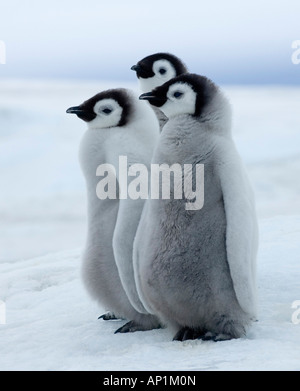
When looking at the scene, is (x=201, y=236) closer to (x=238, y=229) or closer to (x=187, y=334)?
(x=238, y=229)

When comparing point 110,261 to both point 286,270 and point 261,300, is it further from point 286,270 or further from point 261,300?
point 286,270

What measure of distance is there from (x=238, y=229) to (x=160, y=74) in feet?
4.15

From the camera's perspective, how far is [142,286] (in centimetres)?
283

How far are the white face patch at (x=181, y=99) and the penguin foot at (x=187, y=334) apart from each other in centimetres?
76

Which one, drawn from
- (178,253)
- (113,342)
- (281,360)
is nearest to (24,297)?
(113,342)

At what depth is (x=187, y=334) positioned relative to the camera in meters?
2.81

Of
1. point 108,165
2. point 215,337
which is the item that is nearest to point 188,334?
point 215,337

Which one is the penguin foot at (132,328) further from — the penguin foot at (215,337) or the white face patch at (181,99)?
the white face patch at (181,99)

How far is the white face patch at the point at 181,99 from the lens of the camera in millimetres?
2818

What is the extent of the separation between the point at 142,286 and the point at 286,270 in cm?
105
